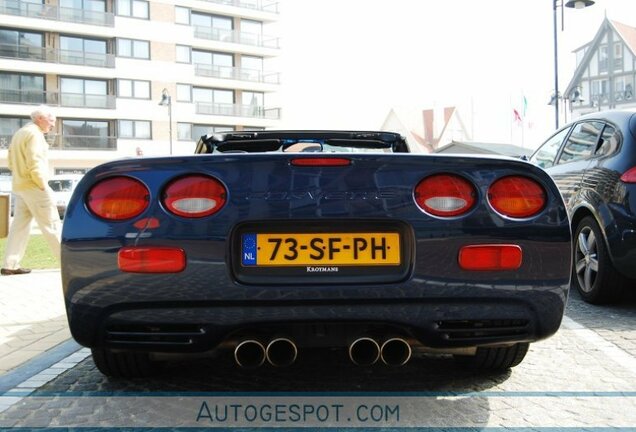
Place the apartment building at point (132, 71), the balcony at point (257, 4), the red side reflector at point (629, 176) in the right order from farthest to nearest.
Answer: the balcony at point (257, 4)
the apartment building at point (132, 71)
the red side reflector at point (629, 176)

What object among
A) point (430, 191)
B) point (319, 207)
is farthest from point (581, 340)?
point (319, 207)

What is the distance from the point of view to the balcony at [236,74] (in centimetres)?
5303

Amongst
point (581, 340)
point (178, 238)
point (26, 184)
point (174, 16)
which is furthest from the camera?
point (174, 16)

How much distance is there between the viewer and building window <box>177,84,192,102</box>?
169ft

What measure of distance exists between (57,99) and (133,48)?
680cm

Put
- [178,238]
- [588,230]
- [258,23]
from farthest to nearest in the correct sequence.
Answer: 1. [258,23]
2. [588,230]
3. [178,238]

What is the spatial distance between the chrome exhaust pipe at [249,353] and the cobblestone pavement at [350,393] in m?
0.23

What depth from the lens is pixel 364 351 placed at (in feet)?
9.15

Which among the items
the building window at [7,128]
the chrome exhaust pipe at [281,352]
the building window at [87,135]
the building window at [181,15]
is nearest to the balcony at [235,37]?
the building window at [181,15]

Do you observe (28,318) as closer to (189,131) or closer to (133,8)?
(189,131)

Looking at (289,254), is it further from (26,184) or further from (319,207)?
(26,184)

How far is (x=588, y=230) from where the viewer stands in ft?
17.9

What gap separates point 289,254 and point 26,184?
576 cm

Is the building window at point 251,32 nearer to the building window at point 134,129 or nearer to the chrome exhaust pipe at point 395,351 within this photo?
the building window at point 134,129
